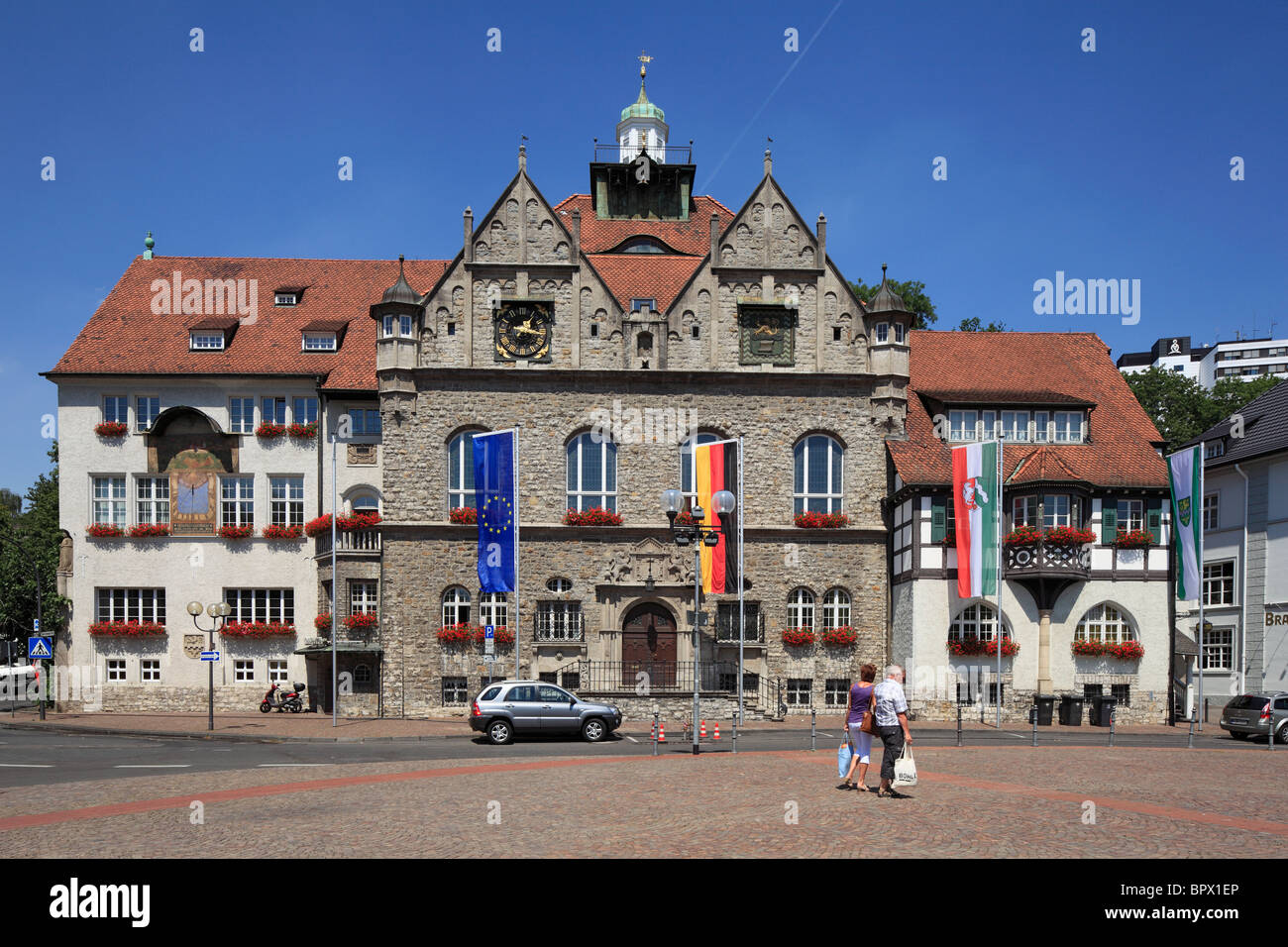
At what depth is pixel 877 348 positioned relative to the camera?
1652 inches

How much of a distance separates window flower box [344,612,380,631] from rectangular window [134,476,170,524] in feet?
28.8

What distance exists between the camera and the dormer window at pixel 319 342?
148 feet

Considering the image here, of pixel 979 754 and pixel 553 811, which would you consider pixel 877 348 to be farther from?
pixel 553 811

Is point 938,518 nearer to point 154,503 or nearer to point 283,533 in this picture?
point 283,533

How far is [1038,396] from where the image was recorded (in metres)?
42.2

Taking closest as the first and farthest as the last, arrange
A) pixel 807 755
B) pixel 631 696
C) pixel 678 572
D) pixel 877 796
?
pixel 877 796, pixel 807 755, pixel 631 696, pixel 678 572

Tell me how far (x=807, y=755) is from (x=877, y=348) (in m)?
20.8

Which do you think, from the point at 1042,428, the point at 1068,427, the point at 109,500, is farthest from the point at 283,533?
the point at 1068,427

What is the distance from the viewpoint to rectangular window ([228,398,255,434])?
146 ft

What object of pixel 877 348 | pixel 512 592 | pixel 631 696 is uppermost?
pixel 877 348

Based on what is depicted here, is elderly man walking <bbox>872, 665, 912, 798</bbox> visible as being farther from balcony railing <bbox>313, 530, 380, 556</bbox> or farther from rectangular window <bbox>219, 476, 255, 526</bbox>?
rectangular window <bbox>219, 476, 255, 526</bbox>

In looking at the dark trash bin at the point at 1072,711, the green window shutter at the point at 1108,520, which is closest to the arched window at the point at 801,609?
the dark trash bin at the point at 1072,711

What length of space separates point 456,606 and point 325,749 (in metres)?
12.7

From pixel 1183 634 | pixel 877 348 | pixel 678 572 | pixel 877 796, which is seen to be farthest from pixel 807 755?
pixel 1183 634
